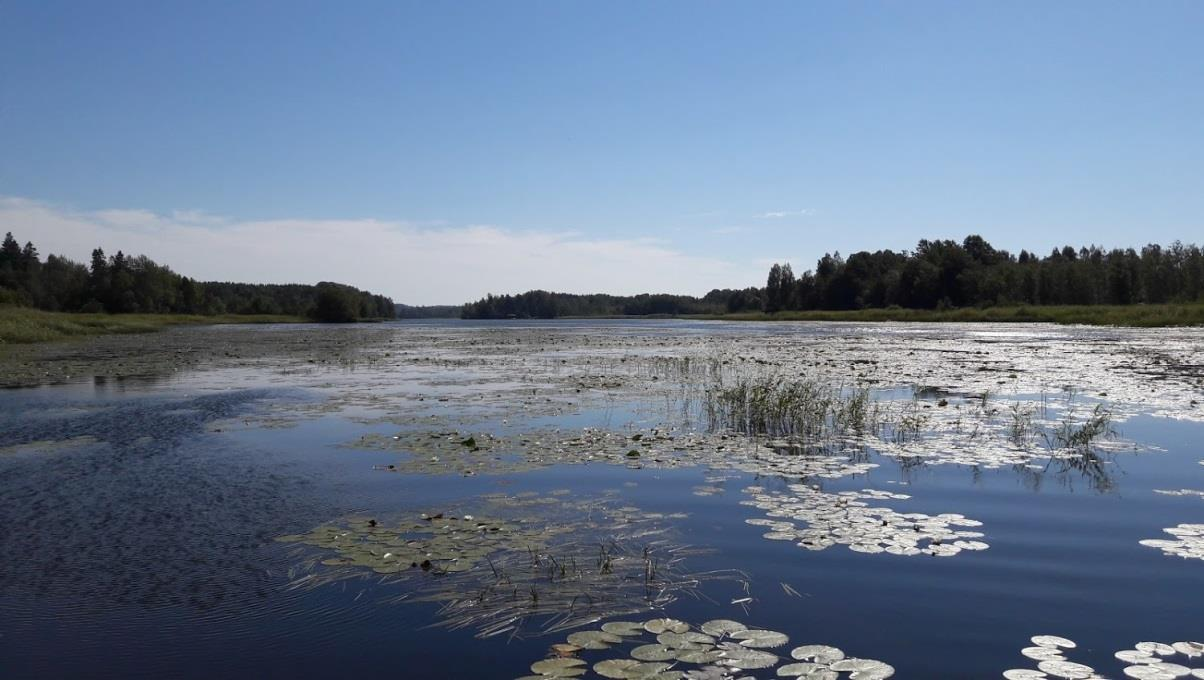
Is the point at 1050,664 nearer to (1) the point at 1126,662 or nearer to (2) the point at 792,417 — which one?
(1) the point at 1126,662

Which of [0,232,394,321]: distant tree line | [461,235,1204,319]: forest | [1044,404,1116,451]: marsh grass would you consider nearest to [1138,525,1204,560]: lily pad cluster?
[1044,404,1116,451]: marsh grass

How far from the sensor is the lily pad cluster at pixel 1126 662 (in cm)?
447

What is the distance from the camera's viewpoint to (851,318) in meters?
108

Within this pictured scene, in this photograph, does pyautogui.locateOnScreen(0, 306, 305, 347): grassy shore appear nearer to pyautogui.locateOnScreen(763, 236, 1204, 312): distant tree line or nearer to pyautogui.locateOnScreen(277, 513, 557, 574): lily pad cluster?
pyautogui.locateOnScreen(277, 513, 557, 574): lily pad cluster

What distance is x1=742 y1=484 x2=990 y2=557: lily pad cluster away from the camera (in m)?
7.11

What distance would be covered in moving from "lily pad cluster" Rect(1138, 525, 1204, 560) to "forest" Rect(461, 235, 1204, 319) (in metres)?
86.5

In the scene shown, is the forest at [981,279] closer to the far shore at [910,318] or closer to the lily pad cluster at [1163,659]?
the far shore at [910,318]

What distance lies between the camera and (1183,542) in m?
7.12

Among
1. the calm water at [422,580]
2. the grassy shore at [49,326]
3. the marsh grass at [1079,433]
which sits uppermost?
the grassy shore at [49,326]

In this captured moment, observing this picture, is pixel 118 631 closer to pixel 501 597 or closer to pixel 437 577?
pixel 437 577

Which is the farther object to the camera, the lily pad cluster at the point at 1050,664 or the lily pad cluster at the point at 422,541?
the lily pad cluster at the point at 422,541

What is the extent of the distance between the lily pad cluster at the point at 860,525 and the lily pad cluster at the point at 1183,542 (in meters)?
1.47

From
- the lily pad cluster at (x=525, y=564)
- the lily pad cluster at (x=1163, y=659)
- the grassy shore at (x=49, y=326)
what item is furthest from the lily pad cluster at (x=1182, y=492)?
the grassy shore at (x=49, y=326)

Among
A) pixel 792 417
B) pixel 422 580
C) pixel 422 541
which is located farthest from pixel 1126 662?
pixel 792 417
